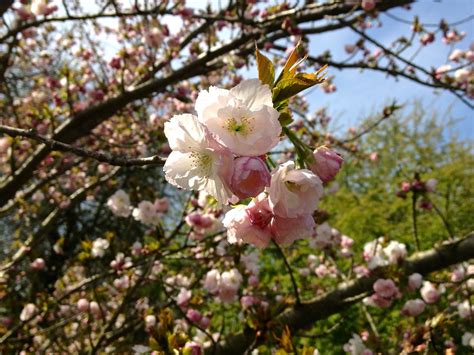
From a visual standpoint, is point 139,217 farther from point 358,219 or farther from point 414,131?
point 414,131

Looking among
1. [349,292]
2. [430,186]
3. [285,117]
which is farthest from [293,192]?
[430,186]

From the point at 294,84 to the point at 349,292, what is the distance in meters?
1.83

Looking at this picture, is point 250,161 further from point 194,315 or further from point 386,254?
point 386,254

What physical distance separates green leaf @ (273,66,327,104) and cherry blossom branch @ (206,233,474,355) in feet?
5.02

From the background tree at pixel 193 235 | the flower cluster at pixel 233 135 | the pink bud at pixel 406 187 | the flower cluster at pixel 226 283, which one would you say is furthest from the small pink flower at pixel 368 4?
the flower cluster at pixel 233 135

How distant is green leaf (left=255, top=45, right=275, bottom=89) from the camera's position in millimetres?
780

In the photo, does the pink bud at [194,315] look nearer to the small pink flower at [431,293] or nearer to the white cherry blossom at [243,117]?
the small pink flower at [431,293]

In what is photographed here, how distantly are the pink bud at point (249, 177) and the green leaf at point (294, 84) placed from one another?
0.51 ft

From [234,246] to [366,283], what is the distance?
860 mm

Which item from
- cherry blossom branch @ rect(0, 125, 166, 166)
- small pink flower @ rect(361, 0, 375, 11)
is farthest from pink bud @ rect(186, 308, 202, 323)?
small pink flower @ rect(361, 0, 375, 11)

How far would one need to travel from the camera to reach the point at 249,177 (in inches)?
28.0

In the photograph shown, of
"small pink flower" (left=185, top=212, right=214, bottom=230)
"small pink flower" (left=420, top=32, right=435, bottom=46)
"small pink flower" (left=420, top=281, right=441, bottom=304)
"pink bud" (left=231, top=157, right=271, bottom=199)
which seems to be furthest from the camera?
"small pink flower" (left=420, top=32, right=435, bottom=46)

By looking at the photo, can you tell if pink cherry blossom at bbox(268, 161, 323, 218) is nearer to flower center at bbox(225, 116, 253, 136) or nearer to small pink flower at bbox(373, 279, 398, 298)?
flower center at bbox(225, 116, 253, 136)

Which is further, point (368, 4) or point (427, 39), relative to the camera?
point (427, 39)
